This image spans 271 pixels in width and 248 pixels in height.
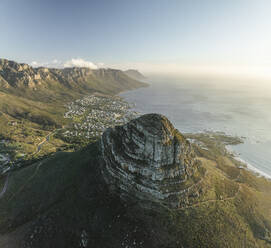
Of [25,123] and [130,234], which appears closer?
[130,234]

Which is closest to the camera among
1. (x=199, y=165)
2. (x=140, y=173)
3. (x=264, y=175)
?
(x=140, y=173)

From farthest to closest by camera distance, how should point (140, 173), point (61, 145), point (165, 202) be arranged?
point (61, 145), point (140, 173), point (165, 202)

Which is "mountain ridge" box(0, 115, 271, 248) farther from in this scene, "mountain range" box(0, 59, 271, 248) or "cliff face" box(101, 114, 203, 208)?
"cliff face" box(101, 114, 203, 208)

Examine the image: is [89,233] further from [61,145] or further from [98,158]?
[61,145]

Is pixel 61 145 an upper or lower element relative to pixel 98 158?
lower

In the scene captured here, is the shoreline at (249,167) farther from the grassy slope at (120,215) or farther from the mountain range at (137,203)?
the grassy slope at (120,215)

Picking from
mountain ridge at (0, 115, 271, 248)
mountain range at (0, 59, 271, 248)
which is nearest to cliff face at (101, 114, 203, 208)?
mountain range at (0, 59, 271, 248)

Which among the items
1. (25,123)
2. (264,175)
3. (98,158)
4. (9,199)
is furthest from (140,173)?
(25,123)

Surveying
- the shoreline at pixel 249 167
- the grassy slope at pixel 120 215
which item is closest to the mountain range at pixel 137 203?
the grassy slope at pixel 120 215
